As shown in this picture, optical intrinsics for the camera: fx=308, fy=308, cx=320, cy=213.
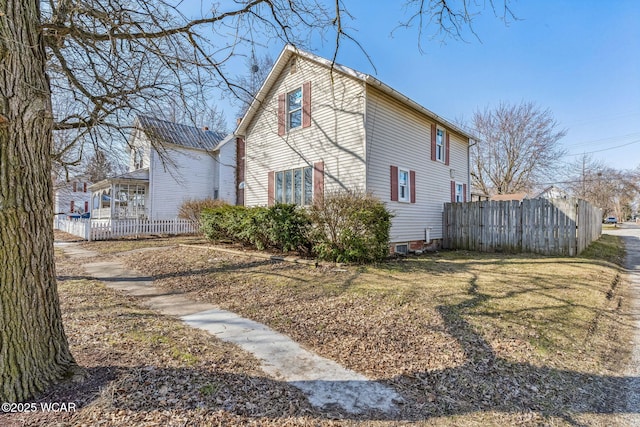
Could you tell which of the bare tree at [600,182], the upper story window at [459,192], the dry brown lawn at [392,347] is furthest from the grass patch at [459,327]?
the bare tree at [600,182]

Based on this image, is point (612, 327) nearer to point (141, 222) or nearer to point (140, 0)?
point (140, 0)

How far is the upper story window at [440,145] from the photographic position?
1360cm

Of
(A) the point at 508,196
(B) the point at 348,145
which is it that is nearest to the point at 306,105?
(B) the point at 348,145

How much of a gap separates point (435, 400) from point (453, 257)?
9044mm

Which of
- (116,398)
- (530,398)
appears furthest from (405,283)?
(116,398)

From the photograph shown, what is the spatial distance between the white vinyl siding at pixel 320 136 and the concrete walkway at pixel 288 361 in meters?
6.48

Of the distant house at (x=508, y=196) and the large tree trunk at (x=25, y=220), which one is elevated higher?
the distant house at (x=508, y=196)

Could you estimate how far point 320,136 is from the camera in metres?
11.4

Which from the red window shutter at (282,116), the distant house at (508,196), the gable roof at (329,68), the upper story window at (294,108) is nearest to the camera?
the gable roof at (329,68)

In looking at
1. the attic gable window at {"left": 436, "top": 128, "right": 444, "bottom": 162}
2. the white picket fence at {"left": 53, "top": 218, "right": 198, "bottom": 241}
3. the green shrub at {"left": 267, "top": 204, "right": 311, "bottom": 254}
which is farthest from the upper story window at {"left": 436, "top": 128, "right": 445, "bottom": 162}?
the white picket fence at {"left": 53, "top": 218, "right": 198, "bottom": 241}

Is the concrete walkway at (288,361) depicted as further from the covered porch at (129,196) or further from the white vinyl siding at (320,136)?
the covered porch at (129,196)

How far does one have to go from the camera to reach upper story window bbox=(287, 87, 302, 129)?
40.3 ft

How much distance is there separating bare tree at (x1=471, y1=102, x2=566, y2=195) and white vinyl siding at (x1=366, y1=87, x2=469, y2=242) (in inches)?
661

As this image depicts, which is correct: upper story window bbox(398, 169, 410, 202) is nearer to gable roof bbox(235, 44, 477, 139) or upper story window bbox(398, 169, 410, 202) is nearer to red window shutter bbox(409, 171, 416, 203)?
red window shutter bbox(409, 171, 416, 203)
